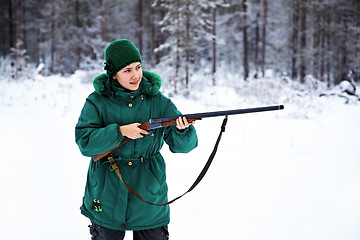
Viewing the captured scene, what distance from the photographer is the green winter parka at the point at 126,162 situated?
1950mm

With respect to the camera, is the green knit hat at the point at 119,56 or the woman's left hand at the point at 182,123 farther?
the green knit hat at the point at 119,56

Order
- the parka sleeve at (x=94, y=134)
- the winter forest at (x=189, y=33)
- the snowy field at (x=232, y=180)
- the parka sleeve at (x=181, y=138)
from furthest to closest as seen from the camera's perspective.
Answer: the winter forest at (x=189, y=33)
the snowy field at (x=232, y=180)
the parka sleeve at (x=181, y=138)
the parka sleeve at (x=94, y=134)

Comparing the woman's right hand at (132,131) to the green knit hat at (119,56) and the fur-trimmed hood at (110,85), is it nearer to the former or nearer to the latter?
the fur-trimmed hood at (110,85)

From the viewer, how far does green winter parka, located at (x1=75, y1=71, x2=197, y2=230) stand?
195 cm

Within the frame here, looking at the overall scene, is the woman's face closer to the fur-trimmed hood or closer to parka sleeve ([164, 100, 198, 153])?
the fur-trimmed hood

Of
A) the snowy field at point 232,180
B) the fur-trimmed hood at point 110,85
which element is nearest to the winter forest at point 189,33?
the snowy field at point 232,180

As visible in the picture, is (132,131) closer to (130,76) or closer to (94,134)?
(94,134)

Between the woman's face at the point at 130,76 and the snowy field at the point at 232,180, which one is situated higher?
the woman's face at the point at 130,76

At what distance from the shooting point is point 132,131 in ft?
6.02

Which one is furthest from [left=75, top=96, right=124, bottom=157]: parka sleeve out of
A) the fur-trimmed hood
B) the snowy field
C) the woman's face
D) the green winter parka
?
the snowy field

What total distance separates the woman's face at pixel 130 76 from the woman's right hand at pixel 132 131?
0.88 ft

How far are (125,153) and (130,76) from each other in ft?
1.60

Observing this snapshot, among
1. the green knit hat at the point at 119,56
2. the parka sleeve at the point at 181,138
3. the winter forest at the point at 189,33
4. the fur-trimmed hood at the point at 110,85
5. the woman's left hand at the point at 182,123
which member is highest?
the winter forest at the point at 189,33

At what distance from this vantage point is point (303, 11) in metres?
20.0
